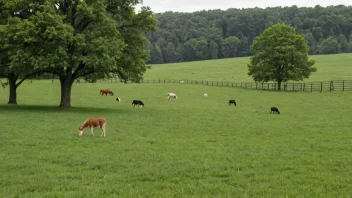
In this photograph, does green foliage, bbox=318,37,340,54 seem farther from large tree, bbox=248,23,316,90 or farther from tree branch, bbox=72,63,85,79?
tree branch, bbox=72,63,85,79

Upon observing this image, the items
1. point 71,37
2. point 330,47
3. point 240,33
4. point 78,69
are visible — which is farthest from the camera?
point 240,33

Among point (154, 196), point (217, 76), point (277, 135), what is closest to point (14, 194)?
point (154, 196)

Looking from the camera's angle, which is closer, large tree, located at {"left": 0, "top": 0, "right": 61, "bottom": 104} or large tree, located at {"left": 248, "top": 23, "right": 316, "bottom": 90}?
large tree, located at {"left": 0, "top": 0, "right": 61, "bottom": 104}

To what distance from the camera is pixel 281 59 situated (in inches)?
2314

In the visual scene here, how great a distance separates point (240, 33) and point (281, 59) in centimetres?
12289

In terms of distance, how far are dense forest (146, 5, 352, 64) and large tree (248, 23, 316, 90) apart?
93.4 metres

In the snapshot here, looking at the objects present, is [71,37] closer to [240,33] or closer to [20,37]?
[20,37]

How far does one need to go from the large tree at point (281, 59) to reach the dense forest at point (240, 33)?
3678 inches

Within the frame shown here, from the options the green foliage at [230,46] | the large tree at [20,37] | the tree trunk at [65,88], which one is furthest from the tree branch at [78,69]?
the green foliage at [230,46]

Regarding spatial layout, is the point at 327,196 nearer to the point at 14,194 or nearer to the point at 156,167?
the point at 156,167

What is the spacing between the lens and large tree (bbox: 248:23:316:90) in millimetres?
58250

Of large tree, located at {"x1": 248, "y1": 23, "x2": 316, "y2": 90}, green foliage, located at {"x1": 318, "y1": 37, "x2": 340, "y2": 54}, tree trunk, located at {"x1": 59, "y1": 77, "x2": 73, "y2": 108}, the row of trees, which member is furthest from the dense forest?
tree trunk, located at {"x1": 59, "y1": 77, "x2": 73, "y2": 108}

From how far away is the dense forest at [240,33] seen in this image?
15800 centimetres

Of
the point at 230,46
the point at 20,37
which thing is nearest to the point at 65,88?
the point at 20,37
